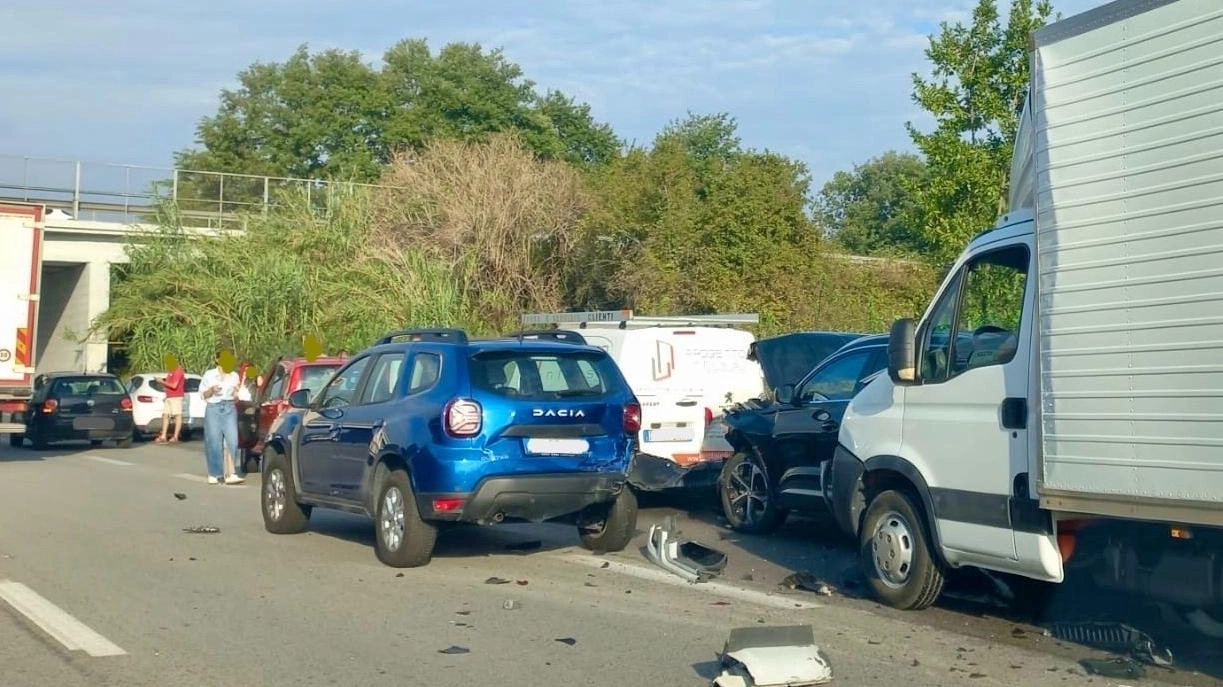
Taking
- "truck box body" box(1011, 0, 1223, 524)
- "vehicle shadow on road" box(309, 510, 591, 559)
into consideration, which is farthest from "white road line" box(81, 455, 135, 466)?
"truck box body" box(1011, 0, 1223, 524)

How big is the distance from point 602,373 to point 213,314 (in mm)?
25725

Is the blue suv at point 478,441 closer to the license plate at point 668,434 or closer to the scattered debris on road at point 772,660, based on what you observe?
the license plate at point 668,434

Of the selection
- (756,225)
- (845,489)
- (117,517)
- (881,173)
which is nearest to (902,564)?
(845,489)

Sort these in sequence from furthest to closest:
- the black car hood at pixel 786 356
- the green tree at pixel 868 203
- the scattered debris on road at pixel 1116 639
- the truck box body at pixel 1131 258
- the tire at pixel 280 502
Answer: the green tree at pixel 868 203 < the black car hood at pixel 786 356 < the tire at pixel 280 502 < the scattered debris on road at pixel 1116 639 < the truck box body at pixel 1131 258

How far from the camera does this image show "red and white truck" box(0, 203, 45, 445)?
64.8 ft

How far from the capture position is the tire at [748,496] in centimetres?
1238

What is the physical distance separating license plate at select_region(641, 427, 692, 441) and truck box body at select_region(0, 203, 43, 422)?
35.3ft

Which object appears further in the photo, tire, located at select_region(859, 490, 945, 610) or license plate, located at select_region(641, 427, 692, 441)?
license plate, located at select_region(641, 427, 692, 441)

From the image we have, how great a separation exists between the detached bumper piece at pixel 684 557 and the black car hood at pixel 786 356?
3.26 meters

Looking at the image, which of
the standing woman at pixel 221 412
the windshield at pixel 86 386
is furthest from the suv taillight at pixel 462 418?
the windshield at pixel 86 386

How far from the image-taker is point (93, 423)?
1014 inches

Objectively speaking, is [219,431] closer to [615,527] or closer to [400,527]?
[400,527]

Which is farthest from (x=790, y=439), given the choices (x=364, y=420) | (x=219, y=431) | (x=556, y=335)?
(x=219, y=431)

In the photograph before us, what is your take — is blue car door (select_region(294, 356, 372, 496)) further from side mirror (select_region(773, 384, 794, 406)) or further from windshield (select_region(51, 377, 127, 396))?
windshield (select_region(51, 377, 127, 396))
